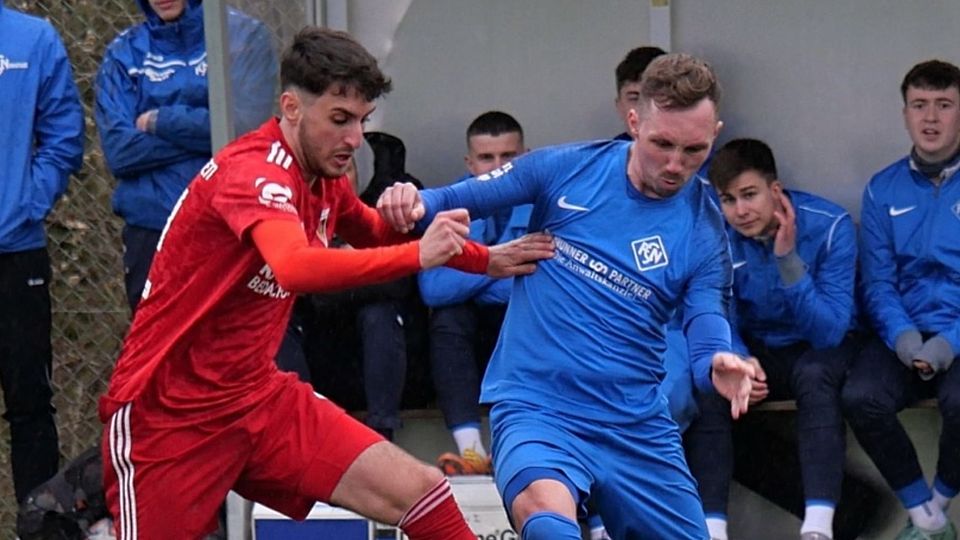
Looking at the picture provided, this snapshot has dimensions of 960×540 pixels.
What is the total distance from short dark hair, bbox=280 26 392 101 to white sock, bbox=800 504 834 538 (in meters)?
2.40

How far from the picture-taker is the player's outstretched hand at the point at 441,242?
15.0 ft

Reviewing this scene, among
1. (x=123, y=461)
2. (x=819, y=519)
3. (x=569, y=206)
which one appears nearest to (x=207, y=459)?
(x=123, y=461)

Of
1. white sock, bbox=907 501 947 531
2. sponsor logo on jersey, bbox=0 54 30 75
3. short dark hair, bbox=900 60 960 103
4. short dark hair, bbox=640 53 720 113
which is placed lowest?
white sock, bbox=907 501 947 531

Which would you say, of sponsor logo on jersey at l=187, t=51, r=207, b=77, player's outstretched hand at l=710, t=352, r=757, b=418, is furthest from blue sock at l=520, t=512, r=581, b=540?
sponsor logo on jersey at l=187, t=51, r=207, b=77

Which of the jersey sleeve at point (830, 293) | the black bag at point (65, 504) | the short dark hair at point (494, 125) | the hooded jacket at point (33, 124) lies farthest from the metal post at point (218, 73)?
the jersey sleeve at point (830, 293)

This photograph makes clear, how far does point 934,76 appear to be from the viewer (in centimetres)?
677

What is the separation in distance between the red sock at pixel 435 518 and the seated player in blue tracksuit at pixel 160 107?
6.63ft

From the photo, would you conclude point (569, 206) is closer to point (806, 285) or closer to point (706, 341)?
point (706, 341)

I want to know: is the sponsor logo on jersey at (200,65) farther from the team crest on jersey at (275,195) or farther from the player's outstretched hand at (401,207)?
the team crest on jersey at (275,195)

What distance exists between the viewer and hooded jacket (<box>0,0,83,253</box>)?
6.57 meters

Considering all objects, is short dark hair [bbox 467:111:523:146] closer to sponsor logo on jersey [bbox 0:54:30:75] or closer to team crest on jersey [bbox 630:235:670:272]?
sponsor logo on jersey [bbox 0:54:30:75]

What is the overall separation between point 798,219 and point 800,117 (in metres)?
0.59

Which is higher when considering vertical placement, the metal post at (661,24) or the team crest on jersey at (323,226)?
the metal post at (661,24)

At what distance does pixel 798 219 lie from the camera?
689 cm
